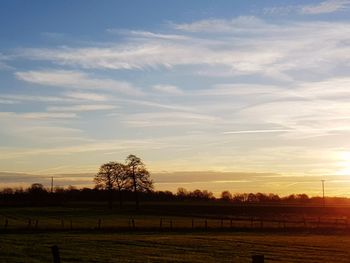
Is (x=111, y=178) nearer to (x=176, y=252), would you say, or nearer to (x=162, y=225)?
(x=162, y=225)

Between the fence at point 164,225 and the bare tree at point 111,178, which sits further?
the bare tree at point 111,178

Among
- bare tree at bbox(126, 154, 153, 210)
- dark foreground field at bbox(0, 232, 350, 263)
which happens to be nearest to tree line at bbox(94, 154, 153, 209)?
bare tree at bbox(126, 154, 153, 210)

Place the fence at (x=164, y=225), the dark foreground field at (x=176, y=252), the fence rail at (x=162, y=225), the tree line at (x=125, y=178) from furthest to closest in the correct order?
the tree line at (x=125, y=178) < the fence rail at (x=162, y=225) < the fence at (x=164, y=225) < the dark foreground field at (x=176, y=252)

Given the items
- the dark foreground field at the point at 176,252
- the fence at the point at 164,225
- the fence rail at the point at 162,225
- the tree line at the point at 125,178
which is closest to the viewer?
the dark foreground field at the point at 176,252

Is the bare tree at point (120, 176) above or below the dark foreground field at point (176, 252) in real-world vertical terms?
above

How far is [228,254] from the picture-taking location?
34.3 m

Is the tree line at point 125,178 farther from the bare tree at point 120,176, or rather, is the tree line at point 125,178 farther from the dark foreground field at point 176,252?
the dark foreground field at point 176,252

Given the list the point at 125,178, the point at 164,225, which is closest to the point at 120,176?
the point at 125,178

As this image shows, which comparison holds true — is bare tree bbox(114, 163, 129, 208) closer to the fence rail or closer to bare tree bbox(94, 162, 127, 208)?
bare tree bbox(94, 162, 127, 208)

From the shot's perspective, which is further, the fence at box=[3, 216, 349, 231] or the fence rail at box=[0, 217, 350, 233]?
the fence rail at box=[0, 217, 350, 233]

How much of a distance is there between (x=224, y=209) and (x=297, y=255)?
92.5m

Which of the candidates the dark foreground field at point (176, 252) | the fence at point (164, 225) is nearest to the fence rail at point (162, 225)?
the fence at point (164, 225)

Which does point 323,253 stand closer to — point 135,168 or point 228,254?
point 228,254

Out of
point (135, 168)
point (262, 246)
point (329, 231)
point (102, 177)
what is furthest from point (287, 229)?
point (102, 177)
